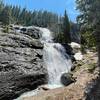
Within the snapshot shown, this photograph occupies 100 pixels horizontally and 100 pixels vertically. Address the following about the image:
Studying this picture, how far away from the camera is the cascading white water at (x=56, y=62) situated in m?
34.9

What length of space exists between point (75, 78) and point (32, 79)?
15.7 feet

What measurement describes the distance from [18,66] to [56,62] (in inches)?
332

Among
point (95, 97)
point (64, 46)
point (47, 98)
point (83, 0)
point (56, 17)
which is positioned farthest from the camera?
point (56, 17)

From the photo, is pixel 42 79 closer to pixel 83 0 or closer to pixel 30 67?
pixel 30 67

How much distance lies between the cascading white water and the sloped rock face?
1.53m

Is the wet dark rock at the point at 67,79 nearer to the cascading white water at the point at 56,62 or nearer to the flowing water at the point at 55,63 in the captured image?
the flowing water at the point at 55,63

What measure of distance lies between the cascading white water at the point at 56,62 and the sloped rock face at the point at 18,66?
1.53 meters

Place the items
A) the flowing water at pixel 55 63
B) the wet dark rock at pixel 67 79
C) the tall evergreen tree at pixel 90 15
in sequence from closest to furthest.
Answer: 1. the tall evergreen tree at pixel 90 15
2. the wet dark rock at pixel 67 79
3. the flowing water at pixel 55 63

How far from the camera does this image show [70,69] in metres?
37.2

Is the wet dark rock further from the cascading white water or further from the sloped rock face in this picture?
the sloped rock face

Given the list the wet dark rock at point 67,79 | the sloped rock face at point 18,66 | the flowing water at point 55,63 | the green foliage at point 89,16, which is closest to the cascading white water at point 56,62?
the flowing water at point 55,63

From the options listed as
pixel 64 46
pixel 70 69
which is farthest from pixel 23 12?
pixel 70 69

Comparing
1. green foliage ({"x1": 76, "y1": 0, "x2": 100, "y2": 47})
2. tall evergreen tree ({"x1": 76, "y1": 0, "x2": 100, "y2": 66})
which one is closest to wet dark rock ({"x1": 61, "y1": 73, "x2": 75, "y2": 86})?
green foliage ({"x1": 76, "y1": 0, "x2": 100, "y2": 47})

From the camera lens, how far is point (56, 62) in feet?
128
